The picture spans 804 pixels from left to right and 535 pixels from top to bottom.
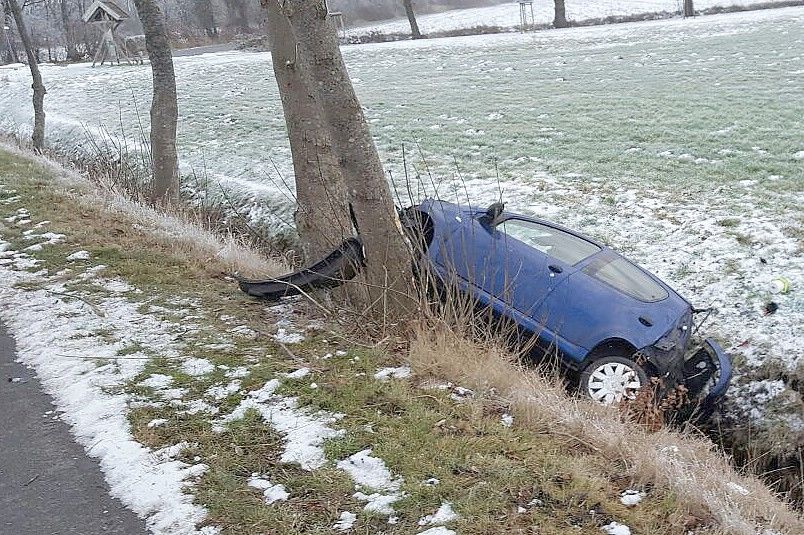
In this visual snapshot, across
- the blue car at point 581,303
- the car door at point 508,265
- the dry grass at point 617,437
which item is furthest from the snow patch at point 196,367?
the car door at point 508,265

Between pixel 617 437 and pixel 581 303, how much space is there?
6.28 ft

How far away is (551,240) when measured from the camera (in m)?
6.58

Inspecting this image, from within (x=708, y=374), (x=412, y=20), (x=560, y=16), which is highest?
(x=412, y=20)

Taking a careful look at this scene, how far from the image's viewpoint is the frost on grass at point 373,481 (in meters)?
3.50

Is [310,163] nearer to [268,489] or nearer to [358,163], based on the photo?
[358,163]

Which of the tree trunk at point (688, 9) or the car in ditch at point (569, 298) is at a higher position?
the tree trunk at point (688, 9)

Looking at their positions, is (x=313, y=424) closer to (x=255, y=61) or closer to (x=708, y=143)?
(x=708, y=143)

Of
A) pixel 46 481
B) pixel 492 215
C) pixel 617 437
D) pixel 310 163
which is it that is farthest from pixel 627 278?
pixel 46 481

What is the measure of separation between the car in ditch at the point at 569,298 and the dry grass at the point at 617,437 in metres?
0.50

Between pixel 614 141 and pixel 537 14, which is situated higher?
pixel 537 14

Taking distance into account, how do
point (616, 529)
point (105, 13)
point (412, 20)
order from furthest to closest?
point (412, 20), point (105, 13), point (616, 529)

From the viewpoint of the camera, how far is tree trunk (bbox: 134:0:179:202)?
1069 centimetres

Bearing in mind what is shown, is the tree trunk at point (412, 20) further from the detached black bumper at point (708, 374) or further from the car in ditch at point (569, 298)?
the detached black bumper at point (708, 374)

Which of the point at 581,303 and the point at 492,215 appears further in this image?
the point at 492,215
